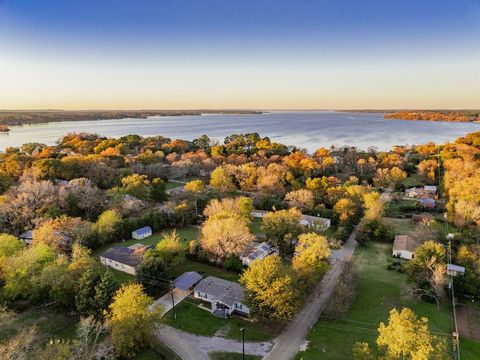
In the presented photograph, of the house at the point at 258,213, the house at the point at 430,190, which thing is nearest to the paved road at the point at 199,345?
the house at the point at 258,213

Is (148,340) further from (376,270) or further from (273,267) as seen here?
(376,270)

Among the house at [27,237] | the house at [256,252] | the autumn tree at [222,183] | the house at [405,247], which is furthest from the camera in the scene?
the autumn tree at [222,183]

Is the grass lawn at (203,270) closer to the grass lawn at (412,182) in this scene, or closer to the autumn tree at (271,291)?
the autumn tree at (271,291)

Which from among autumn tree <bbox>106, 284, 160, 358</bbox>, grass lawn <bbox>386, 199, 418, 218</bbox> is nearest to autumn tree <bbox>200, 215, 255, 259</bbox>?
autumn tree <bbox>106, 284, 160, 358</bbox>

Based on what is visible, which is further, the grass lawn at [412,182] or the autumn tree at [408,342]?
the grass lawn at [412,182]

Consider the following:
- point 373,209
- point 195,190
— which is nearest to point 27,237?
point 195,190

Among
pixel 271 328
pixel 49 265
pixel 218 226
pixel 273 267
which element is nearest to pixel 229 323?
pixel 271 328
